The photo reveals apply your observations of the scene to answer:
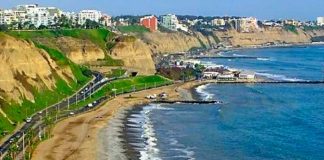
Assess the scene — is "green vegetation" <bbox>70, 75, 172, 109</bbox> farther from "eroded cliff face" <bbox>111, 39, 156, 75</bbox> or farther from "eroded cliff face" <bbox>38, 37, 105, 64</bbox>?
"eroded cliff face" <bbox>38, 37, 105, 64</bbox>

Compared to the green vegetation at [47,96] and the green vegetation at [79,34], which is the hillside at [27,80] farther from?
the green vegetation at [79,34]

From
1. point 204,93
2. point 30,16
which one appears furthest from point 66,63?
point 30,16

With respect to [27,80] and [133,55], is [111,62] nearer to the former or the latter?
[133,55]

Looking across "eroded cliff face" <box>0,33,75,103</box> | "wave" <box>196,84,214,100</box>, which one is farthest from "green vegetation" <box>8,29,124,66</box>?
"eroded cliff face" <box>0,33,75,103</box>

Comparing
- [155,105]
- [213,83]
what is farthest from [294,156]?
[213,83]

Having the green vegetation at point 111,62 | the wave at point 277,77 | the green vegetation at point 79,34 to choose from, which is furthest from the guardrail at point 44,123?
the wave at point 277,77
